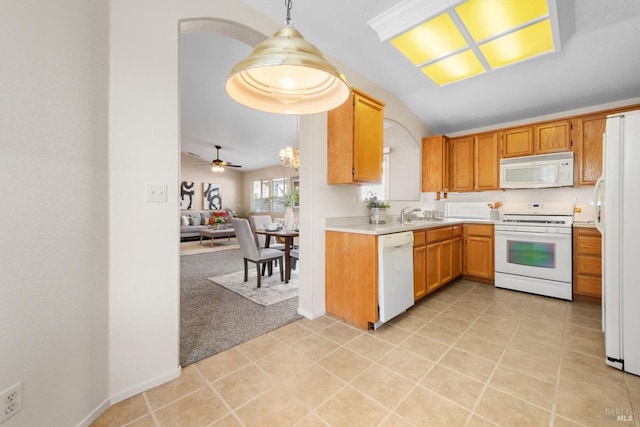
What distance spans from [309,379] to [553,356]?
6.07ft

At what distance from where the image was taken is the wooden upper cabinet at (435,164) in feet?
14.0

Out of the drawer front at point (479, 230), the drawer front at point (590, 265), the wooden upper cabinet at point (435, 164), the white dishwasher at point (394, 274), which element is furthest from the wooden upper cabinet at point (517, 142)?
the white dishwasher at point (394, 274)

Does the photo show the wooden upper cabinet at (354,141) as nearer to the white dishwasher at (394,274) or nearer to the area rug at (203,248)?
the white dishwasher at (394,274)

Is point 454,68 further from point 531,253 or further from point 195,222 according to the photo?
point 195,222

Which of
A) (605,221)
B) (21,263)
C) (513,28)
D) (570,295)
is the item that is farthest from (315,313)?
(513,28)

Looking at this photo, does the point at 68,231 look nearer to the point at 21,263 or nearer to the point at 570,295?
the point at 21,263

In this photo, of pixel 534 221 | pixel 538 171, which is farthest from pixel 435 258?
pixel 538 171

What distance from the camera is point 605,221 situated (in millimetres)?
1938

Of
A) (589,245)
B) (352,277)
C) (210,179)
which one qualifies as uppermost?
(210,179)

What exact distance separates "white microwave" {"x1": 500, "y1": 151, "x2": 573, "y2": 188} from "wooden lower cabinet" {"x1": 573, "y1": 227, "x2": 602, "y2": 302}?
2.42ft

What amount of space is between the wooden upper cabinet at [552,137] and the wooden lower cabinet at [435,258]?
4.92 feet

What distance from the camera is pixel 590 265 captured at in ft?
9.88

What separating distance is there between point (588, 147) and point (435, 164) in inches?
70.7

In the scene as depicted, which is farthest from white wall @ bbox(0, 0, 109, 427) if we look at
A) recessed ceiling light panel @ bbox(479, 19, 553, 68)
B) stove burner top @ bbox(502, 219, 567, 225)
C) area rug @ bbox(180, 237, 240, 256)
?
area rug @ bbox(180, 237, 240, 256)
